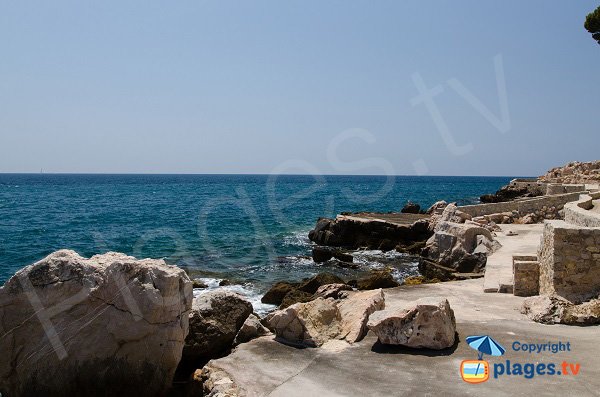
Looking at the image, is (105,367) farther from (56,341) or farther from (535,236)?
(535,236)

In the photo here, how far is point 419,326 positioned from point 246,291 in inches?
443

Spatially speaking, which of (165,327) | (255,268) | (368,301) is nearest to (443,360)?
(368,301)

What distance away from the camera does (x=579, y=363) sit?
22.9 ft

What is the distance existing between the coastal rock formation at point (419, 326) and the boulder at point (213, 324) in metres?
2.42

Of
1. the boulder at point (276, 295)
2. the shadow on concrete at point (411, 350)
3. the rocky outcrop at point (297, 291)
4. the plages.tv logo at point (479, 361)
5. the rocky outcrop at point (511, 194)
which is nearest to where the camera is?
the plages.tv logo at point (479, 361)

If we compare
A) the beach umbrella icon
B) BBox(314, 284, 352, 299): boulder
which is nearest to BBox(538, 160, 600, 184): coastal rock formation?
BBox(314, 284, 352, 299): boulder

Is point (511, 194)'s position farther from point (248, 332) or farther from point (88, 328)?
point (88, 328)

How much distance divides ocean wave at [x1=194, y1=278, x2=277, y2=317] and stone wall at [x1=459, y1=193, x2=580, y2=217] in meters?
12.4

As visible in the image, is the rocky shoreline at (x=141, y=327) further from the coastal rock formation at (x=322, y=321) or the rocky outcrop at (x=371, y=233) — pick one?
the rocky outcrop at (x=371, y=233)

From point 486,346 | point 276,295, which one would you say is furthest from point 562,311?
point 276,295

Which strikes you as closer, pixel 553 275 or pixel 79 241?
pixel 553 275

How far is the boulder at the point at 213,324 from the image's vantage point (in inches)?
341

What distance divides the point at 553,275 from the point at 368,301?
374 cm

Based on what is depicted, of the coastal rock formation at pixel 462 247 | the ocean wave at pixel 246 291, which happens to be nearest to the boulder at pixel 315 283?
the ocean wave at pixel 246 291
